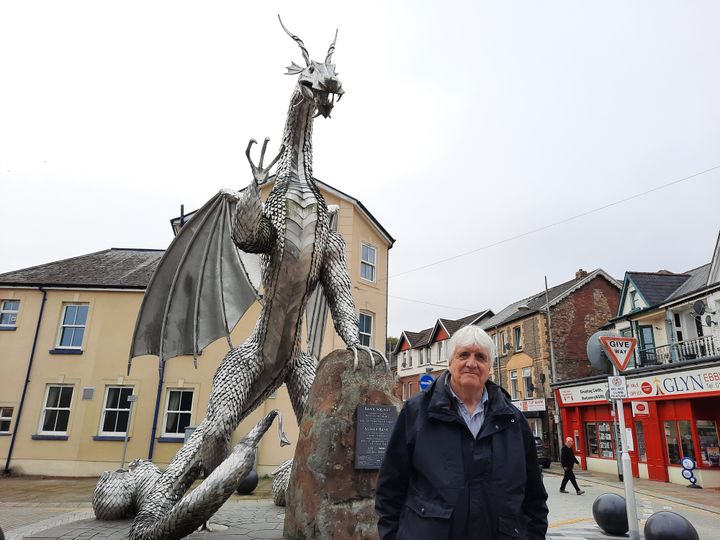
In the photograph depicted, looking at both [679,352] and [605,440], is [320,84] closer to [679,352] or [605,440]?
[679,352]

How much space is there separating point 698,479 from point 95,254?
70.3 ft

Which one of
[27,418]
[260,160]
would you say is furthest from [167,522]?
[27,418]

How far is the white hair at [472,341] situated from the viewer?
6.72 ft

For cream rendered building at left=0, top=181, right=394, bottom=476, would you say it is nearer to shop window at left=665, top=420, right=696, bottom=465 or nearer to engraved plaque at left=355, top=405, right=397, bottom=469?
shop window at left=665, top=420, right=696, bottom=465

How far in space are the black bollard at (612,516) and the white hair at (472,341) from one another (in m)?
6.48

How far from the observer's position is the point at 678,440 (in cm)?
1537

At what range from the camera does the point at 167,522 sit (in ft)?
10.7

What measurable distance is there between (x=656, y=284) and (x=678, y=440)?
6.60 metres

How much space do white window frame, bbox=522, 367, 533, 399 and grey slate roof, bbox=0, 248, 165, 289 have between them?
58.4ft

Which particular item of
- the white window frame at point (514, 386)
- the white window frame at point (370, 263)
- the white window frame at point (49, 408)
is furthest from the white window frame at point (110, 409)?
the white window frame at point (514, 386)

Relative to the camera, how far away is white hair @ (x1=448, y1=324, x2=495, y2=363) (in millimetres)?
2049

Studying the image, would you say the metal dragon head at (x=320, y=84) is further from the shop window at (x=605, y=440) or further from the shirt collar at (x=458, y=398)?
the shop window at (x=605, y=440)

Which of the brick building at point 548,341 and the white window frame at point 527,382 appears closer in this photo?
the brick building at point 548,341

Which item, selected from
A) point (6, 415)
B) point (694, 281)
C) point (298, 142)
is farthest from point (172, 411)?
point (694, 281)
